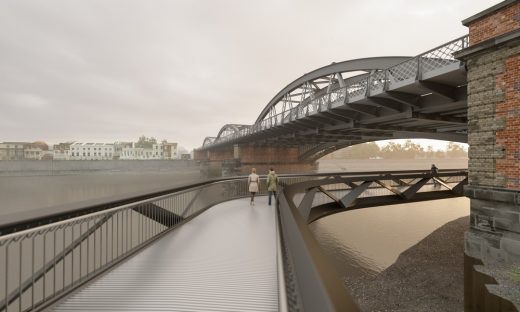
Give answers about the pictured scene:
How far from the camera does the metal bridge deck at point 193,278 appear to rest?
3.41 m

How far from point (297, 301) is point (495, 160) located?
344 inches

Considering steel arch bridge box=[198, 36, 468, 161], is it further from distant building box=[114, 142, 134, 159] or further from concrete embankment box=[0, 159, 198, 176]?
distant building box=[114, 142, 134, 159]

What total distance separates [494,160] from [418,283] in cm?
725

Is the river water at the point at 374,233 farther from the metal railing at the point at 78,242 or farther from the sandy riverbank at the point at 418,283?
the metal railing at the point at 78,242

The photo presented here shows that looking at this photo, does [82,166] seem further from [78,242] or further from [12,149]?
[12,149]

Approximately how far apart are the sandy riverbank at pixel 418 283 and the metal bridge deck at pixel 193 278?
7.81 meters

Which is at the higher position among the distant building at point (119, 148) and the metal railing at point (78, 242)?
the distant building at point (119, 148)

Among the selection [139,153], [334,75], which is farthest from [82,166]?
[139,153]

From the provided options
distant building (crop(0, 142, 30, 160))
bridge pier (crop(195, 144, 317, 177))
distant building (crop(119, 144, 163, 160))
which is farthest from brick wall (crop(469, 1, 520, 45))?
distant building (crop(0, 142, 30, 160))

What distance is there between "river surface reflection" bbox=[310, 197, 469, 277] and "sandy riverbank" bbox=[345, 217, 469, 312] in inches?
36.5

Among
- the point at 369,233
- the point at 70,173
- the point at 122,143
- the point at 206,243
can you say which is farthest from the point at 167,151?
the point at 206,243

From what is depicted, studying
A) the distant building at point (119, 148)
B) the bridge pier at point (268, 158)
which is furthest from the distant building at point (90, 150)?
the bridge pier at point (268, 158)

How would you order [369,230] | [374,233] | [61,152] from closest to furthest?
[374,233]
[369,230]
[61,152]

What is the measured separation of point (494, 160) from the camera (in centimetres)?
812
